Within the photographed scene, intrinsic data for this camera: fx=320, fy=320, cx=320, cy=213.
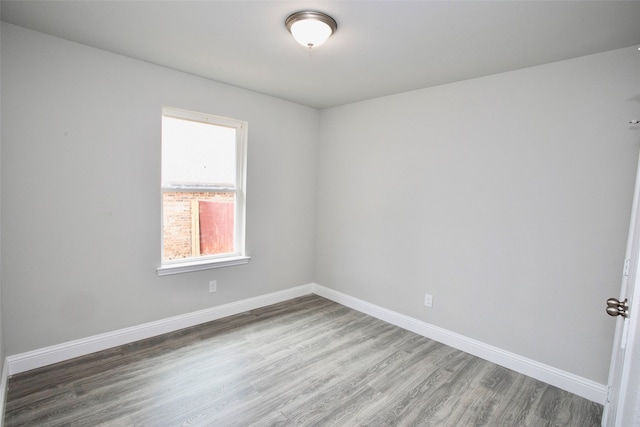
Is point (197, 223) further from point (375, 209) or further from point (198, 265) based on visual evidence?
point (375, 209)

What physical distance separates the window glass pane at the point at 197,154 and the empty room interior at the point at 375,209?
0.02m

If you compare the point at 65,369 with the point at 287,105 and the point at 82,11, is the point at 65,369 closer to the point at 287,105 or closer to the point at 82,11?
the point at 82,11

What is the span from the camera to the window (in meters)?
3.00

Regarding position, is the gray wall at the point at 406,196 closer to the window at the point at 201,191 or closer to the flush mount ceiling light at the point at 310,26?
the window at the point at 201,191

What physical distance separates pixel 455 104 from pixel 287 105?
1.86 meters

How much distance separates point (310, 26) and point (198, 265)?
2324 millimetres

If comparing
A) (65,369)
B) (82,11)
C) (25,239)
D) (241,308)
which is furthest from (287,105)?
(65,369)

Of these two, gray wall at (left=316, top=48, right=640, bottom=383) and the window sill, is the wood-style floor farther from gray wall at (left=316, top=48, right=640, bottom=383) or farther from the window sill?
the window sill

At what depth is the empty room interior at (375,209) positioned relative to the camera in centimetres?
201

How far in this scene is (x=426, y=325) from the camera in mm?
Result: 3156

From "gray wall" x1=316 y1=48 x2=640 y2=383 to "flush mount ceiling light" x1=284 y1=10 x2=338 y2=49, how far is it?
1522mm

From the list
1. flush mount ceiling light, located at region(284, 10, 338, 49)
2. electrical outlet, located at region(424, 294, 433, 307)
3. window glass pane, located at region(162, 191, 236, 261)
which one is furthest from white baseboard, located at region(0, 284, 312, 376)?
flush mount ceiling light, located at region(284, 10, 338, 49)

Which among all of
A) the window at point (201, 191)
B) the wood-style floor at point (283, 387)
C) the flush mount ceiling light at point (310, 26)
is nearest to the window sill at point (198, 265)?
the window at point (201, 191)

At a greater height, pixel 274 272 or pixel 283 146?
pixel 283 146
